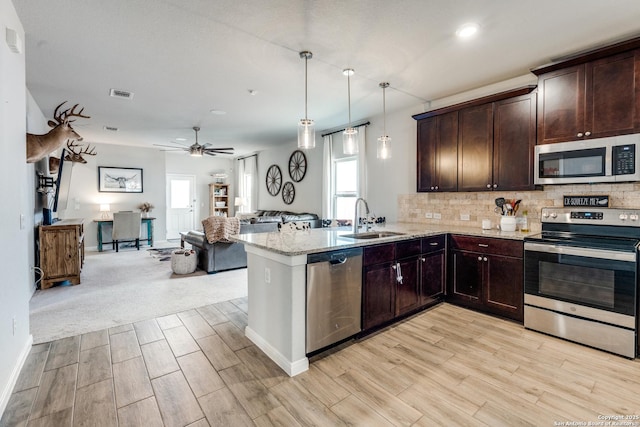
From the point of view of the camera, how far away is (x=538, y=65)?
3.26m

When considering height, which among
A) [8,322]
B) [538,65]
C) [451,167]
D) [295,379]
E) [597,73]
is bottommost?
[295,379]

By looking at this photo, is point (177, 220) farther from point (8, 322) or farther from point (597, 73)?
point (597, 73)

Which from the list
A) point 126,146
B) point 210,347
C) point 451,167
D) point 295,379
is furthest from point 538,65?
point 126,146

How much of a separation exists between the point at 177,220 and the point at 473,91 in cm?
895

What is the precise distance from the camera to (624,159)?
2.65m

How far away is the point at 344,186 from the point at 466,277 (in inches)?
121

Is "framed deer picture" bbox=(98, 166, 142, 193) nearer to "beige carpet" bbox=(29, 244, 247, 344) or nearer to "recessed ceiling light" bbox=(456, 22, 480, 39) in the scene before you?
"beige carpet" bbox=(29, 244, 247, 344)

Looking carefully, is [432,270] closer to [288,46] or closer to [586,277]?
[586,277]

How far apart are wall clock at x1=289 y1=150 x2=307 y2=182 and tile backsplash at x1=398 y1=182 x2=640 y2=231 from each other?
2.90 metres

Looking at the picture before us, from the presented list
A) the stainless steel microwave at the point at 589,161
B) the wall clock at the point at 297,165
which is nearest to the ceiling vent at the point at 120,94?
the wall clock at the point at 297,165

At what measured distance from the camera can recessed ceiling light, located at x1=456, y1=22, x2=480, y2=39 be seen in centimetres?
250

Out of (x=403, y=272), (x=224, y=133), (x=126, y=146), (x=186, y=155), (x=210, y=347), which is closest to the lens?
(x=210, y=347)

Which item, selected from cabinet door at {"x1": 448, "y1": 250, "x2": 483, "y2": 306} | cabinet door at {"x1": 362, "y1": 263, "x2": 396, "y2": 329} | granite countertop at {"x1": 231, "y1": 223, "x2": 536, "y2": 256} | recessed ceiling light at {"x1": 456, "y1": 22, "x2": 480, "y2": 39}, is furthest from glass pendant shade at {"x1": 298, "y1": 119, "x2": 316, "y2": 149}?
cabinet door at {"x1": 448, "y1": 250, "x2": 483, "y2": 306}

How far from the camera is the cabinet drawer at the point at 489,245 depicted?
9.96ft
